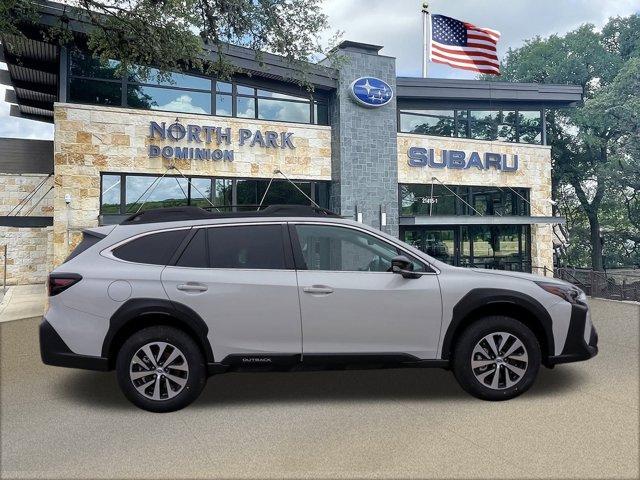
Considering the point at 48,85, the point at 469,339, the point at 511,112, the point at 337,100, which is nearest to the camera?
the point at 469,339

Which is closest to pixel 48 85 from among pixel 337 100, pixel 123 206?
pixel 123 206

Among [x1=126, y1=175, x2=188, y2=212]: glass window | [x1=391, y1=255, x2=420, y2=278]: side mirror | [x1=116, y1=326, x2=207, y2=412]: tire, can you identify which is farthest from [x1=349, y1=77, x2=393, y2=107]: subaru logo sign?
[x1=116, y1=326, x2=207, y2=412]: tire

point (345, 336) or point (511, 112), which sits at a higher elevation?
point (511, 112)

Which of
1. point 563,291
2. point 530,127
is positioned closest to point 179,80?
point 563,291

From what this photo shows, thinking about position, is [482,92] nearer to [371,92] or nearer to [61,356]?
[371,92]

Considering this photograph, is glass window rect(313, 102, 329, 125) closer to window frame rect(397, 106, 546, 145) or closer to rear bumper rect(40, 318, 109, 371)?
window frame rect(397, 106, 546, 145)

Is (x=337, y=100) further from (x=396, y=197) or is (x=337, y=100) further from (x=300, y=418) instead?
(x=300, y=418)

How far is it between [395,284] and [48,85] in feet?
59.7

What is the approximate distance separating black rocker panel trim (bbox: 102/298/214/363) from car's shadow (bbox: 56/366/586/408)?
694mm

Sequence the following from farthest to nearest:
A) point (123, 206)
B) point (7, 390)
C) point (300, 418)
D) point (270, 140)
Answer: point (270, 140)
point (123, 206)
point (7, 390)
point (300, 418)

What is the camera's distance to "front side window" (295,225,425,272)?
5.07 m

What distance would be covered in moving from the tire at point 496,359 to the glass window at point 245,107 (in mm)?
12589

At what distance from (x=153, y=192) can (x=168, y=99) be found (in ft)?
8.77

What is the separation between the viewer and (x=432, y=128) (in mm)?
19484
